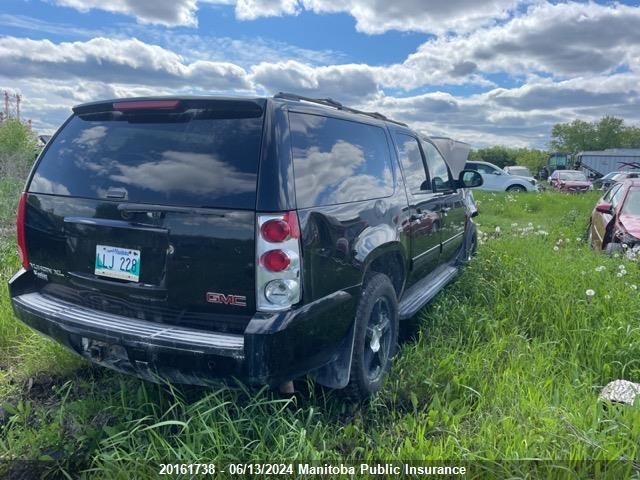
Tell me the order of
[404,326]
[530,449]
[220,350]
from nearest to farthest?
[220,350] < [530,449] < [404,326]

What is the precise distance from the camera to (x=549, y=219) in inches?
477

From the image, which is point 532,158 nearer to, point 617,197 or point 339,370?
point 617,197

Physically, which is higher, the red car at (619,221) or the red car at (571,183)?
the red car at (571,183)

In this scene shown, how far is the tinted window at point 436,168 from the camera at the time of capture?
4.63 m

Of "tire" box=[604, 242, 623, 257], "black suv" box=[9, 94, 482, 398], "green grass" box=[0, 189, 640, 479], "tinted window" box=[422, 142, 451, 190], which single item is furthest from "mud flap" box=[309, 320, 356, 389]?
"tire" box=[604, 242, 623, 257]

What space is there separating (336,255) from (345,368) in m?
0.68

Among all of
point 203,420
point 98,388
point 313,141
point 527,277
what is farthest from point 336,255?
point 527,277

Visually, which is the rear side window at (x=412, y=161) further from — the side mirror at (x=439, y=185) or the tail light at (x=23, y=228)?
the tail light at (x=23, y=228)

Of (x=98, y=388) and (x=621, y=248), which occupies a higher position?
(x=621, y=248)

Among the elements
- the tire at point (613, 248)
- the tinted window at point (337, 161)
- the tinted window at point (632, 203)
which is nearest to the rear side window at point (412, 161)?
the tinted window at point (337, 161)

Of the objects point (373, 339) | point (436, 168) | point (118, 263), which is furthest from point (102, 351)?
point (436, 168)

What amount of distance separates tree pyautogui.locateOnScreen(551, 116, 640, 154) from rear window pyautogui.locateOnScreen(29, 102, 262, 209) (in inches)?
3282

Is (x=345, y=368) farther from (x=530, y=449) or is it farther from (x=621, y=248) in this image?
(x=621, y=248)

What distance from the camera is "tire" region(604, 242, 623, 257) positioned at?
6089 millimetres
